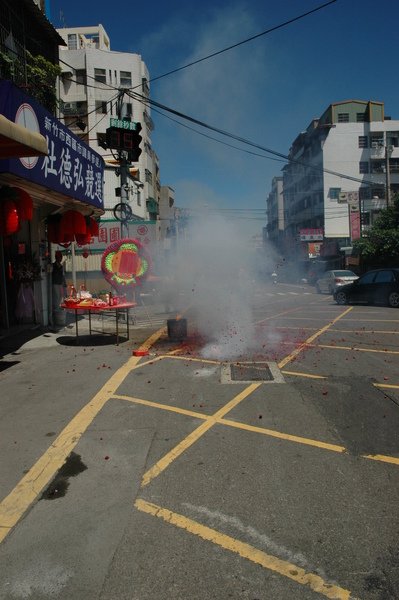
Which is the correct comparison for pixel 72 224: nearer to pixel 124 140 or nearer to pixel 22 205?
pixel 22 205

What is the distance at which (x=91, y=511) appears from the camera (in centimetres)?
292

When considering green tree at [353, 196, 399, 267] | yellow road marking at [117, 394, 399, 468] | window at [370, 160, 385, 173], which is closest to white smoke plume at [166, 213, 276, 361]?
yellow road marking at [117, 394, 399, 468]

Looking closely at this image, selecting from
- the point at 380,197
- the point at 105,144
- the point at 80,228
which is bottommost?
the point at 80,228

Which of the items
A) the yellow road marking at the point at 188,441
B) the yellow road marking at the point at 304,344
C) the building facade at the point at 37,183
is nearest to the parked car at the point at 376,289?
the yellow road marking at the point at 304,344

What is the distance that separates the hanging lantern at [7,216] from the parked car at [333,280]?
18.0 meters

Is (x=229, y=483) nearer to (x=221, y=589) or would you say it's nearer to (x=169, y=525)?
(x=169, y=525)

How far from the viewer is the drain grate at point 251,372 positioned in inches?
243

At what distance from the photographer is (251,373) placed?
6434mm

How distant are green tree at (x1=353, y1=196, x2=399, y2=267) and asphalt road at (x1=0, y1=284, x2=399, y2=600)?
23586mm

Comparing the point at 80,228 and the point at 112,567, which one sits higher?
the point at 80,228

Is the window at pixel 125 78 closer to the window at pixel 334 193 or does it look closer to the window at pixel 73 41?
the window at pixel 73 41

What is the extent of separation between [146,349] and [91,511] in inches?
218

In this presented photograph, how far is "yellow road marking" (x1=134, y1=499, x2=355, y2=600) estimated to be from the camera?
84.7 inches

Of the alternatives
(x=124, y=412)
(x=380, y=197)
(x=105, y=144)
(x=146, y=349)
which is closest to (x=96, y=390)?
(x=124, y=412)
